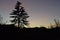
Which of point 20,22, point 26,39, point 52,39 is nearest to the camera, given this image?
point 26,39

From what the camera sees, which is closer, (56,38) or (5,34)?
(5,34)

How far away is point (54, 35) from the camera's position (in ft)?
82.1

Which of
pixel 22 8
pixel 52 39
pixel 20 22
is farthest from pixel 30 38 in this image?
pixel 22 8

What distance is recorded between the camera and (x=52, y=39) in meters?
23.6

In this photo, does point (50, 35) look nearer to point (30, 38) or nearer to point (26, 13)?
point (30, 38)

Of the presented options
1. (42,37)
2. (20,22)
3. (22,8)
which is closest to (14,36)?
(42,37)

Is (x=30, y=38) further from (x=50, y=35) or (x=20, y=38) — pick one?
(x=50, y=35)

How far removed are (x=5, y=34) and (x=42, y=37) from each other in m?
5.18

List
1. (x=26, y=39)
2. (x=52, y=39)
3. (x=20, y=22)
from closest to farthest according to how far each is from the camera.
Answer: (x=26, y=39) → (x=52, y=39) → (x=20, y=22)

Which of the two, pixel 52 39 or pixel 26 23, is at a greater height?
pixel 26 23

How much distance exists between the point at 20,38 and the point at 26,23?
2916 cm

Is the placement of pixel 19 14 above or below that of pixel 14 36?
above

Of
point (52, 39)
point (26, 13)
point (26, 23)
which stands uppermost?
point (26, 13)

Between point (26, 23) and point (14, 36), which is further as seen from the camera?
point (26, 23)
